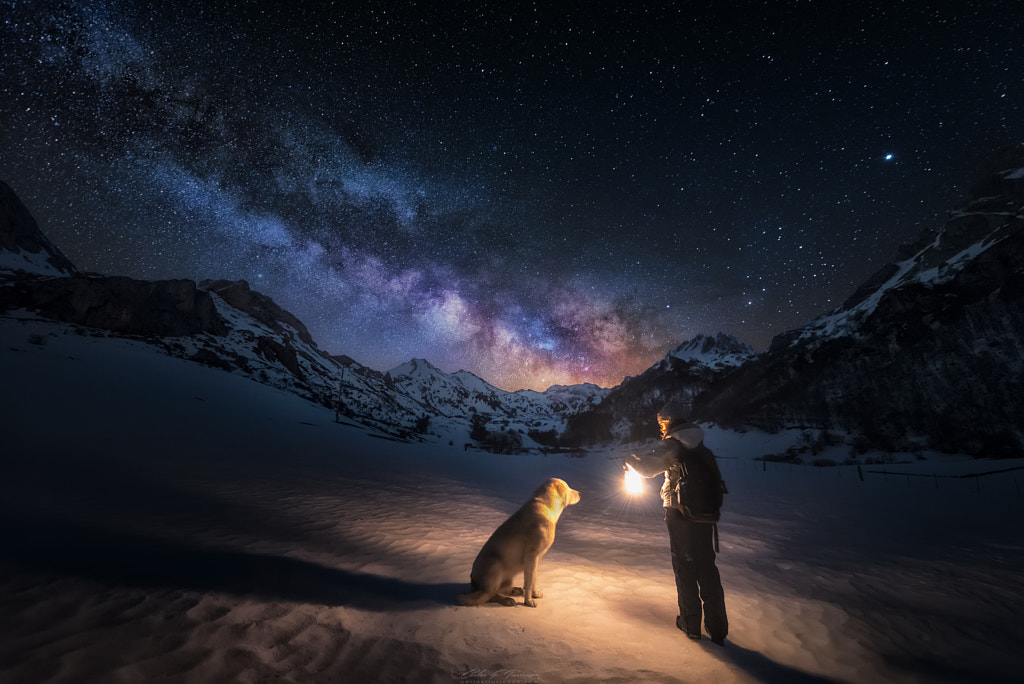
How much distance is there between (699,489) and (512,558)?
2.32 m

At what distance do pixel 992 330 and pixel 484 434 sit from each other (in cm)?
13715

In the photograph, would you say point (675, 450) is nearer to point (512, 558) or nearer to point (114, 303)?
point (512, 558)

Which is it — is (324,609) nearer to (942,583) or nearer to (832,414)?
(942,583)

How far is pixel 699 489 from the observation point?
385cm

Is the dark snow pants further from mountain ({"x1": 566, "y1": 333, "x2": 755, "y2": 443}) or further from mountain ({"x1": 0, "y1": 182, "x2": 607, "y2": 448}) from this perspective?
mountain ({"x1": 566, "y1": 333, "x2": 755, "y2": 443})

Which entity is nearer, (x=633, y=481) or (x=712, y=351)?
(x=633, y=481)

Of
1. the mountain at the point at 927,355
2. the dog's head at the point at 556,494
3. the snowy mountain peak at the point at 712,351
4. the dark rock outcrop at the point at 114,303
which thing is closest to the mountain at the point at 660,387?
the snowy mountain peak at the point at 712,351

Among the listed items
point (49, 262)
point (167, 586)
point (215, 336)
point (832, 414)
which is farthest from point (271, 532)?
point (49, 262)

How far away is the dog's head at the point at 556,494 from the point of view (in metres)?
5.07

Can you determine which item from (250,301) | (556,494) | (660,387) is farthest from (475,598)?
(250,301)

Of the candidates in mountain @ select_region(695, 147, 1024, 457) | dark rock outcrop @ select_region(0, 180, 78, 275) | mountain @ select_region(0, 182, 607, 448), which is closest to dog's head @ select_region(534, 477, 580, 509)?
mountain @ select_region(0, 182, 607, 448)

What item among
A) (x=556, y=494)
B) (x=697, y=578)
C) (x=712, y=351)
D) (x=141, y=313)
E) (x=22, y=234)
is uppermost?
(x=22, y=234)

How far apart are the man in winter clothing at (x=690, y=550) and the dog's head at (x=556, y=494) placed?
1353 millimetres

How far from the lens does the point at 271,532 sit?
22.6ft
